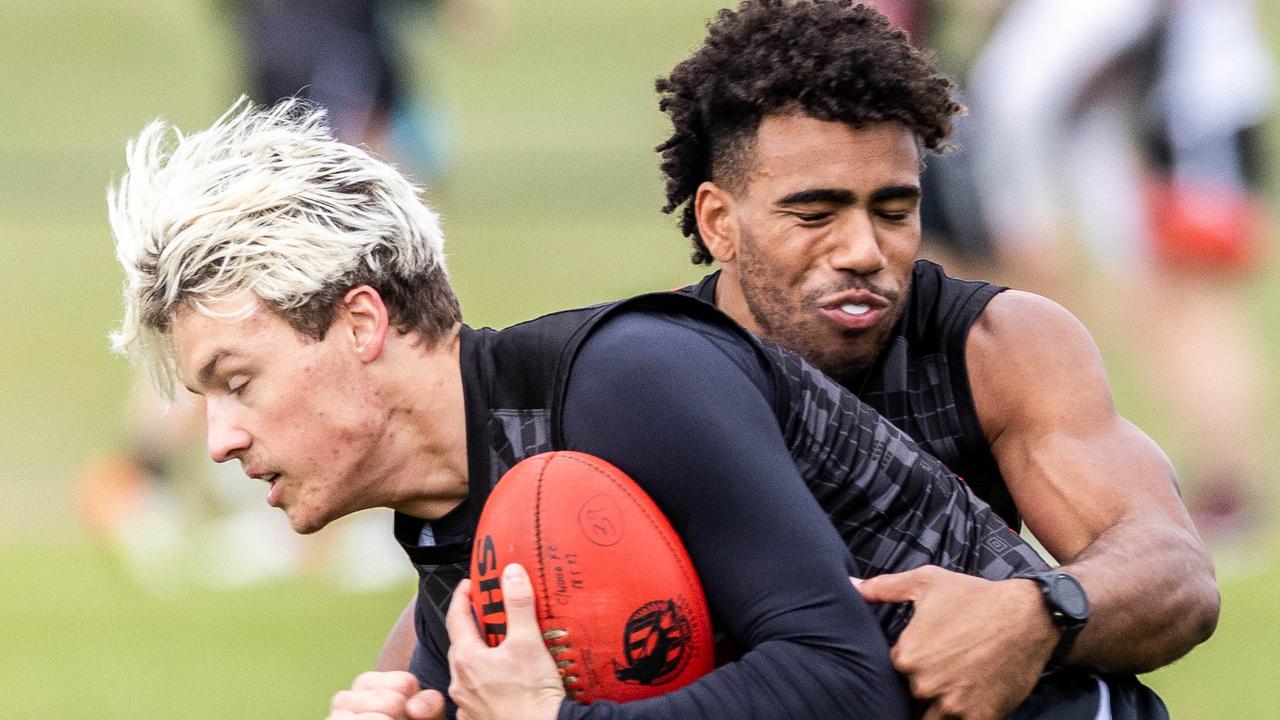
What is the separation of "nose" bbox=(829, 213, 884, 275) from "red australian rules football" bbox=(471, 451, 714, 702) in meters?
1.09

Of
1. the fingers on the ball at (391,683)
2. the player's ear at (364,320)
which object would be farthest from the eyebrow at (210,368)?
the fingers on the ball at (391,683)

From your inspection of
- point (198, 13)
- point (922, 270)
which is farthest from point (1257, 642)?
point (198, 13)

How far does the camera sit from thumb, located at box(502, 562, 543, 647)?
3287 mm

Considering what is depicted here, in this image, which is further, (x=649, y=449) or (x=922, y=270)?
(x=922, y=270)

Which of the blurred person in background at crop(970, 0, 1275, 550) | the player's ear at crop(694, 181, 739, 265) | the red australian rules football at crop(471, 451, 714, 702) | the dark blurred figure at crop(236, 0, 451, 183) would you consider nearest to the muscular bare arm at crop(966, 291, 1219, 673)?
the player's ear at crop(694, 181, 739, 265)

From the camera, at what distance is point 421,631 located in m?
4.13

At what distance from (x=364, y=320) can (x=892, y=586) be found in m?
1.08

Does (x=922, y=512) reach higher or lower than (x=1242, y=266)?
lower

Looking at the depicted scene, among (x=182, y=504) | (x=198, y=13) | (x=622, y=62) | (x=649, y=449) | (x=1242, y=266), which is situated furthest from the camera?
(x=198, y=13)

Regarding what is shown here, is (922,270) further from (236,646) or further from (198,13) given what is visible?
(198,13)

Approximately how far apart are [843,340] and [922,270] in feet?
1.01

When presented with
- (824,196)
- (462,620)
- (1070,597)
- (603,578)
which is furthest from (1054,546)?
(462,620)

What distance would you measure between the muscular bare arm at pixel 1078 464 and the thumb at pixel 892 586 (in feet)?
1.74

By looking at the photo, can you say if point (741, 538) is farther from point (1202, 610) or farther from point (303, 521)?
point (1202, 610)
